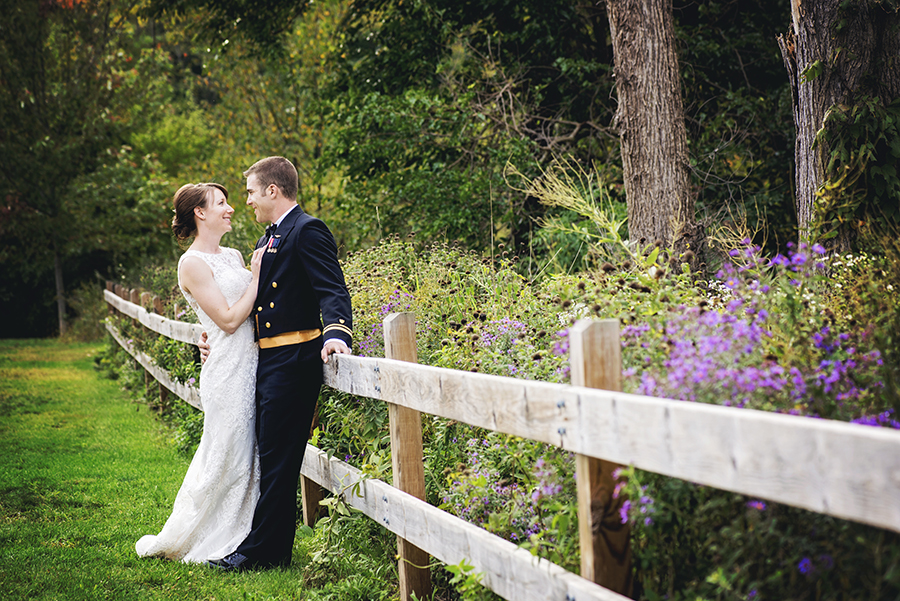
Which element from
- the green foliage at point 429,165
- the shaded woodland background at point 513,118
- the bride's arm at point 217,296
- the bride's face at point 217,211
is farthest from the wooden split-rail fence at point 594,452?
the green foliage at point 429,165

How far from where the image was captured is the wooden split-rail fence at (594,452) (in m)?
1.47

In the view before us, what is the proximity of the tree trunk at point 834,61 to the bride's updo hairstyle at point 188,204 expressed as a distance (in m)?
3.95

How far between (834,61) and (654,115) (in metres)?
1.78

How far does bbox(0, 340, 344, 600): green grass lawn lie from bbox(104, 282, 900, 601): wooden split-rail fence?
955 millimetres

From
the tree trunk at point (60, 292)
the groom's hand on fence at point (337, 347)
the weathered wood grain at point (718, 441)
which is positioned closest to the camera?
the weathered wood grain at point (718, 441)

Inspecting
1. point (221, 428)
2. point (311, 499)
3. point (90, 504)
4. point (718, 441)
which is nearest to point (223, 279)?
point (221, 428)

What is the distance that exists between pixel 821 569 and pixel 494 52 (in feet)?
35.0

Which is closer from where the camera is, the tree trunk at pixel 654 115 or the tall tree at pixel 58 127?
the tree trunk at pixel 654 115

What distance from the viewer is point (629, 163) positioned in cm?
682

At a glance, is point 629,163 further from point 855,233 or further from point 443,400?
point 443,400

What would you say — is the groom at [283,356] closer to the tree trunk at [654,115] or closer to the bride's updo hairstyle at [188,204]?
the bride's updo hairstyle at [188,204]

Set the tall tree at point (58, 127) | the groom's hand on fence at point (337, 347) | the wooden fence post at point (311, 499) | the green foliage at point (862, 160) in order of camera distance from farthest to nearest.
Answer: the tall tree at point (58, 127)
the green foliage at point (862, 160)
the wooden fence post at point (311, 499)
the groom's hand on fence at point (337, 347)

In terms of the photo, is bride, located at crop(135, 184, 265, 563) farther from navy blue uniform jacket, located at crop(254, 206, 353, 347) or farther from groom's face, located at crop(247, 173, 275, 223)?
groom's face, located at crop(247, 173, 275, 223)

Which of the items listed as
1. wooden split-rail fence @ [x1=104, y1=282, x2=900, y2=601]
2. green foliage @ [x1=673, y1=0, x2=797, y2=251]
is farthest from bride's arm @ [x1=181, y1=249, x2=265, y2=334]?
green foliage @ [x1=673, y1=0, x2=797, y2=251]
